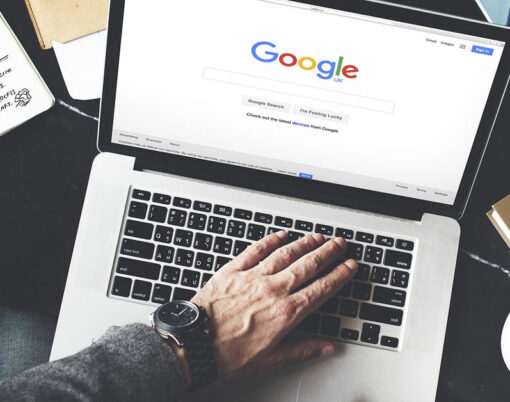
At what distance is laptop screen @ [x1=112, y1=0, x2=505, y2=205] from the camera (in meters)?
0.71

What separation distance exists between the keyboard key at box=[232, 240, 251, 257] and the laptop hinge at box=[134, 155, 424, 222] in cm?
9

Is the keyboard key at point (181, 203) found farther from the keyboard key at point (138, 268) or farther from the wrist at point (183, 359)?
the wrist at point (183, 359)

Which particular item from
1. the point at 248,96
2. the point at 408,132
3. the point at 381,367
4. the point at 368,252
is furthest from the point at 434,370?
the point at 248,96

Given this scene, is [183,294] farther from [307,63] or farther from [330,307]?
[307,63]

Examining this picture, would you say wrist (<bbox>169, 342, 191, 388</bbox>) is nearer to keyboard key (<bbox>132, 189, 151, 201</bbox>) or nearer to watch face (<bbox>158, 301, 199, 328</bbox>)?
watch face (<bbox>158, 301, 199, 328</bbox>)

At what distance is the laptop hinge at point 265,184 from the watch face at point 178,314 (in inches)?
8.2

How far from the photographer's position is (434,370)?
78 centimetres

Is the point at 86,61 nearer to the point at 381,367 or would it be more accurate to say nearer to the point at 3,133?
the point at 3,133

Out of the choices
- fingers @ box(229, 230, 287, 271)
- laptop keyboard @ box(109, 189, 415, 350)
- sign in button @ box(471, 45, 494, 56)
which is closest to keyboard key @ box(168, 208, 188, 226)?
laptop keyboard @ box(109, 189, 415, 350)

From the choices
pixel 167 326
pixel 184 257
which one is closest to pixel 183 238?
pixel 184 257

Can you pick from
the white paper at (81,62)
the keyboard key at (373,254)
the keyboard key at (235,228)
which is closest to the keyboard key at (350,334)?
the keyboard key at (373,254)

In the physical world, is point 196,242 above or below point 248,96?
below

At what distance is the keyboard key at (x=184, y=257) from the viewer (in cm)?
78

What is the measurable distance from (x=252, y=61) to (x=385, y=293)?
40 centimetres
